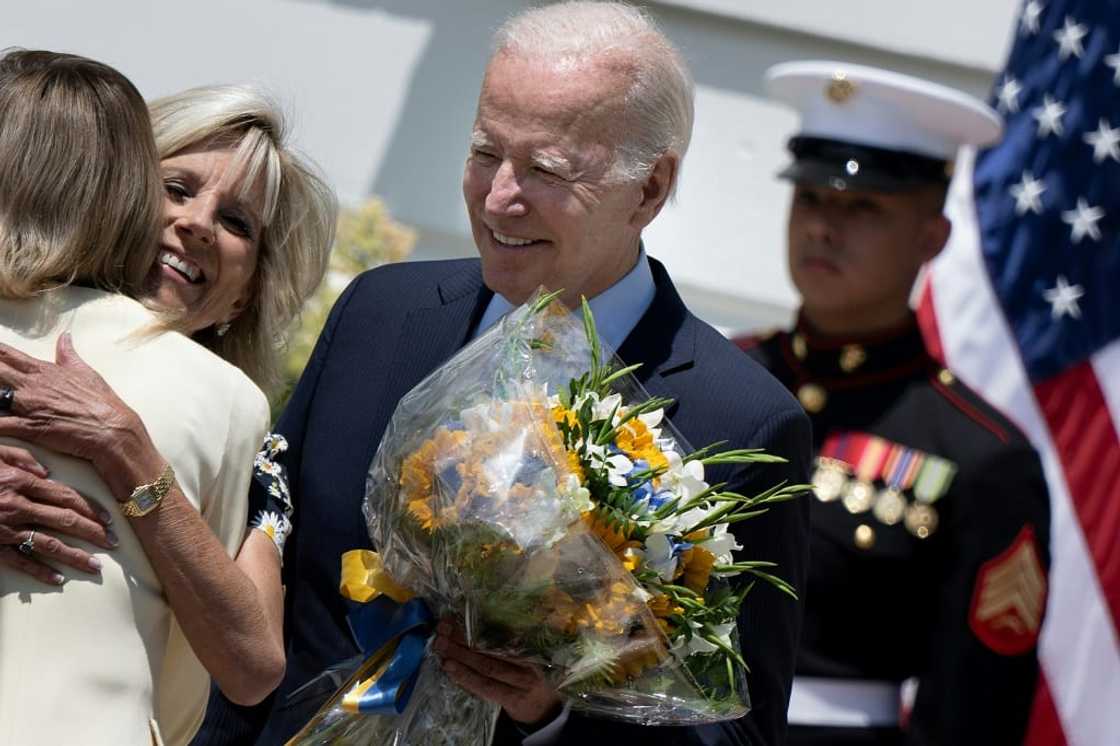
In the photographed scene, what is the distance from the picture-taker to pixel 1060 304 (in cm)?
546

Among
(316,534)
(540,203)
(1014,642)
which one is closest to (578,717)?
(316,534)

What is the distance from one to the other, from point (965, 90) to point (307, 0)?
2.14 meters

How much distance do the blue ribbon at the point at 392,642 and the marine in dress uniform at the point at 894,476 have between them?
2.11m

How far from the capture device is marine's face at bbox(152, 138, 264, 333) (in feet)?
9.41

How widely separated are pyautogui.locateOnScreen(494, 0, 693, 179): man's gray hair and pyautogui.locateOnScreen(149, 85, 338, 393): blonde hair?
375mm

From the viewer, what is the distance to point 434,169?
5945 millimetres

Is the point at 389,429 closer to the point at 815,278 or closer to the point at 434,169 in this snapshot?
the point at 815,278

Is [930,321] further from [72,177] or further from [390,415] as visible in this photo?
[72,177]

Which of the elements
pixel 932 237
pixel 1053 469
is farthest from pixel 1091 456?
pixel 932 237

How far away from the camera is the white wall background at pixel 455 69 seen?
570cm

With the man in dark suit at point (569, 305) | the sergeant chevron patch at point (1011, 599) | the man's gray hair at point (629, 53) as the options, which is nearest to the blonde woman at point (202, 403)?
the man in dark suit at point (569, 305)

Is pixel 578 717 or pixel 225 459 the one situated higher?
pixel 225 459

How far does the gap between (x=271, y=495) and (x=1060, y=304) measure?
318 cm

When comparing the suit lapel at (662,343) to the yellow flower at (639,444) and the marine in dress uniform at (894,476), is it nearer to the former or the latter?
the yellow flower at (639,444)
